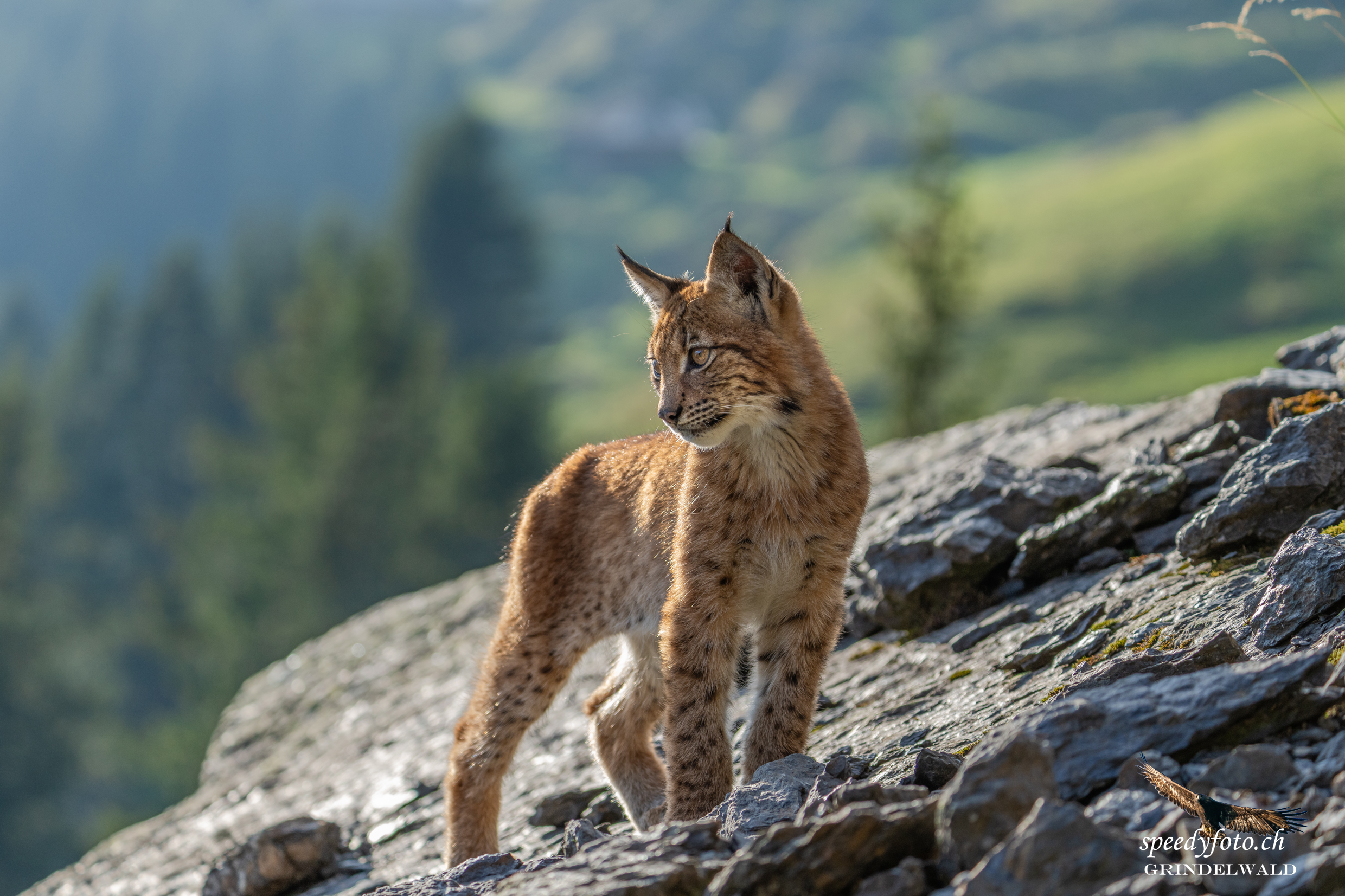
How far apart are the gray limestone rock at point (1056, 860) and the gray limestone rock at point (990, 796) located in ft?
0.65

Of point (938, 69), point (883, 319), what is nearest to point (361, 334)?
point (883, 319)

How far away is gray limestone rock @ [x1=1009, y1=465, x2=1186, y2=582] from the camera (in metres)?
8.56

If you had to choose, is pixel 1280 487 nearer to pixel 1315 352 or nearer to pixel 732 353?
pixel 1315 352

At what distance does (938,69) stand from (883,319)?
173816 millimetres

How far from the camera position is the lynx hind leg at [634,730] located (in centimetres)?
859

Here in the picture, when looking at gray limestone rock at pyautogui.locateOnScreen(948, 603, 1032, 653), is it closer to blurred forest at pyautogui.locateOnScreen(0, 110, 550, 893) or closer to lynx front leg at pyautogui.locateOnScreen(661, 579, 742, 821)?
lynx front leg at pyautogui.locateOnScreen(661, 579, 742, 821)

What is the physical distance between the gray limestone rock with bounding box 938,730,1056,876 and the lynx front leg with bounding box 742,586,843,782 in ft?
8.62

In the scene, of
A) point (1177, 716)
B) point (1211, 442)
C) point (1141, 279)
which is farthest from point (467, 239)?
point (1177, 716)

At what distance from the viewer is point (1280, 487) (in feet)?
23.8

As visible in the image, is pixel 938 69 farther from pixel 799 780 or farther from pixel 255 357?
pixel 799 780

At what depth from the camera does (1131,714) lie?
5082 mm

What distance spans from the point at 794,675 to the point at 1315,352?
→ 5779 millimetres

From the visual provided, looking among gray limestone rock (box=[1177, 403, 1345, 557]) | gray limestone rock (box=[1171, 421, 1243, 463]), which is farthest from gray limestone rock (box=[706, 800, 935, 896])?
gray limestone rock (box=[1171, 421, 1243, 463])

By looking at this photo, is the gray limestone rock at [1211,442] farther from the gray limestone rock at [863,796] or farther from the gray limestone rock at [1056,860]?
the gray limestone rock at [1056,860]
